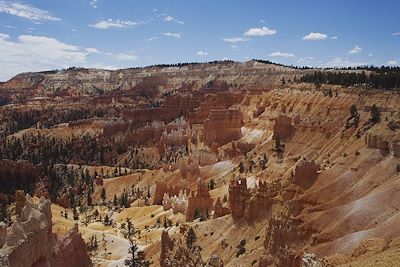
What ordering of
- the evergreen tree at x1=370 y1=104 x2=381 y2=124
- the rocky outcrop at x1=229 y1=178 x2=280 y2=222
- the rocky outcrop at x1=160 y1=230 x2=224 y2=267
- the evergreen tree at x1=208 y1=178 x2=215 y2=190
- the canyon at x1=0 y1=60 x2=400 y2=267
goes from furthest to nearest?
the evergreen tree at x1=208 y1=178 x2=215 y2=190
the evergreen tree at x1=370 y1=104 x2=381 y2=124
the rocky outcrop at x1=229 y1=178 x2=280 y2=222
the canyon at x1=0 y1=60 x2=400 y2=267
the rocky outcrop at x1=160 y1=230 x2=224 y2=267

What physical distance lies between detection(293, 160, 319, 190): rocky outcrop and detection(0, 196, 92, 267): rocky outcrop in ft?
69.0

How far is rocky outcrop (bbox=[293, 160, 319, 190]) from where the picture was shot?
49.0 metres

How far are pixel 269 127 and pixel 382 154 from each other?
41507mm

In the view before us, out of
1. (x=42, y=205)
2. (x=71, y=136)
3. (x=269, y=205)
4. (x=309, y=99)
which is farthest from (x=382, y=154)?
(x=71, y=136)

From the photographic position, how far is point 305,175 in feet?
163

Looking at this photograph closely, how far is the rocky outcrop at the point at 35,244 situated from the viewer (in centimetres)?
2641

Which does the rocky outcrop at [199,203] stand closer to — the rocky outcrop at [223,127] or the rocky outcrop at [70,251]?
the rocky outcrop at [70,251]

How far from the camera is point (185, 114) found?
456 ft

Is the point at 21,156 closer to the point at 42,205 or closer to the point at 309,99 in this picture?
the point at 309,99

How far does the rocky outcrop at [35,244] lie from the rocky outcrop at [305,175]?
21034 mm

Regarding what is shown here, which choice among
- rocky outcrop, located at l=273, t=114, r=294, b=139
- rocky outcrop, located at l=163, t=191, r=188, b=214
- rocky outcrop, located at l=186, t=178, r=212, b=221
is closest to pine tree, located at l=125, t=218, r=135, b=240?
rocky outcrop, located at l=163, t=191, r=188, b=214

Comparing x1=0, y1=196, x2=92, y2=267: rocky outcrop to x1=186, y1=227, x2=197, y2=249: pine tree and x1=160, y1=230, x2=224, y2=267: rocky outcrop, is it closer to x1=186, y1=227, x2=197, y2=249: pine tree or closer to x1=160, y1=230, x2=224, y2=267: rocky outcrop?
x1=160, y1=230, x2=224, y2=267: rocky outcrop

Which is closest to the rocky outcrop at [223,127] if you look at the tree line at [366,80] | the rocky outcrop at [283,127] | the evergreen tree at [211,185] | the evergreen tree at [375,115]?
the tree line at [366,80]

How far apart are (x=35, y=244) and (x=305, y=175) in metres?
27.8
